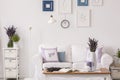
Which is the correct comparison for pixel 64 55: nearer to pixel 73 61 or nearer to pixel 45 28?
pixel 73 61

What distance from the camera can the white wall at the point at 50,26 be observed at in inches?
267

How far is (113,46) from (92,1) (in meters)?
1.29

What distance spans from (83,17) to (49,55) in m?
1.38

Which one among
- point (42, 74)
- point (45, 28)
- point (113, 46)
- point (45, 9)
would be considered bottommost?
point (42, 74)

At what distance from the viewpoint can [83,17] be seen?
6797mm

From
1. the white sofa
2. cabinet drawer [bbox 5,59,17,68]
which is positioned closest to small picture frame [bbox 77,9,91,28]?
the white sofa

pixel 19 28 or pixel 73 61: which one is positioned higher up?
pixel 19 28

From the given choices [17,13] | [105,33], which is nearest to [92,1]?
[105,33]

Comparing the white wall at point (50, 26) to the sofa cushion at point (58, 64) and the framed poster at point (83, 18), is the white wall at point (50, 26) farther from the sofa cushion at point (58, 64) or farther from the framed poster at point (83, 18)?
the sofa cushion at point (58, 64)

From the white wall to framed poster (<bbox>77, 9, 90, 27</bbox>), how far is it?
11 cm

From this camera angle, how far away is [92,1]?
22.2 ft

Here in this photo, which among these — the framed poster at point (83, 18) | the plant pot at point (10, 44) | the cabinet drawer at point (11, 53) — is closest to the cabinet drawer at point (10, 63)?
the cabinet drawer at point (11, 53)

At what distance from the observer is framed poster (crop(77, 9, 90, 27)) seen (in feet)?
22.2

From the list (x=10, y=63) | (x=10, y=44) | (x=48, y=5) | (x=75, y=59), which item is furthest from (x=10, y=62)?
(x=48, y=5)
